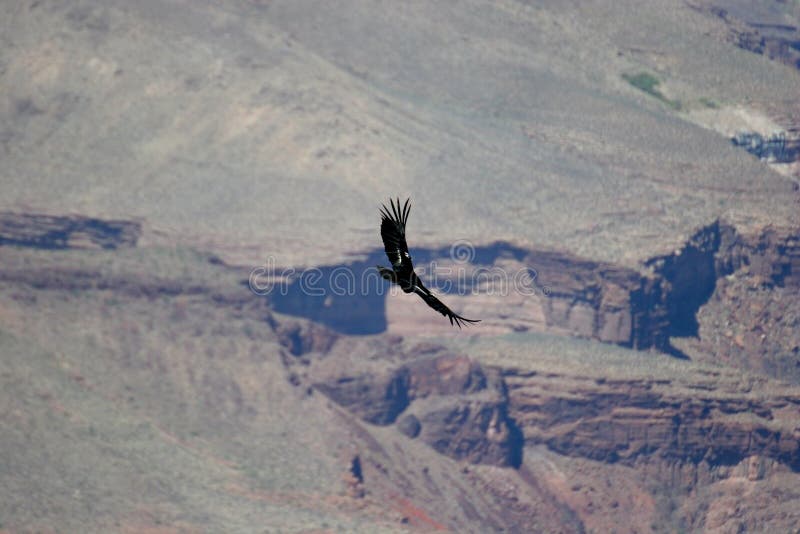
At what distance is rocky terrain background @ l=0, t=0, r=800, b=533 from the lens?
117188 mm

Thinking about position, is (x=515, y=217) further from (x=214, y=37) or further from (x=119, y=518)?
(x=119, y=518)

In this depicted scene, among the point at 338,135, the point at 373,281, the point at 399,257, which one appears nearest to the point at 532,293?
the point at 373,281

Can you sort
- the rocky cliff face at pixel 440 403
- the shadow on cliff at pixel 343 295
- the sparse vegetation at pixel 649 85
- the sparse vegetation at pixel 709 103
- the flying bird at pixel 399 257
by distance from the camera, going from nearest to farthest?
the flying bird at pixel 399 257 < the rocky cliff face at pixel 440 403 < the shadow on cliff at pixel 343 295 < the sparse vegetation at pixel 709 103 < the sparse vegetation at pixel 649 85

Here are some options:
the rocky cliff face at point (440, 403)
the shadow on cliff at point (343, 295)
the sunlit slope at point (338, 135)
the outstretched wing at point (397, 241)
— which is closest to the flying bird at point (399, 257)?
the outstretched wing at point (397, 241)

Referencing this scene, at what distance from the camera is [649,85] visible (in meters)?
198

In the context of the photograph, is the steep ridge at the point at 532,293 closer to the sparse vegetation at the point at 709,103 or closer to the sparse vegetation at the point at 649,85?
the sparse vegetation at the point at 709,103

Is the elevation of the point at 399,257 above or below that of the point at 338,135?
below

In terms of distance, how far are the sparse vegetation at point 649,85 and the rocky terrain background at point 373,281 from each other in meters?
0.40

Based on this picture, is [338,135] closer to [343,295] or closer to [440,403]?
[343,295]

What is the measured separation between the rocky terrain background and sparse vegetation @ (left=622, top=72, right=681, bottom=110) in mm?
401

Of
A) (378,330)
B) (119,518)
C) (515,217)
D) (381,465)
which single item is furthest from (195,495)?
(515,217)

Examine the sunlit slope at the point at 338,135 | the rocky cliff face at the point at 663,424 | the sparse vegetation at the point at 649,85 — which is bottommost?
the rocky cliff face at the point at 663,424

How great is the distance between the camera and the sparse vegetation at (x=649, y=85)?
194 metres

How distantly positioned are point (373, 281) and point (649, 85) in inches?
2393
